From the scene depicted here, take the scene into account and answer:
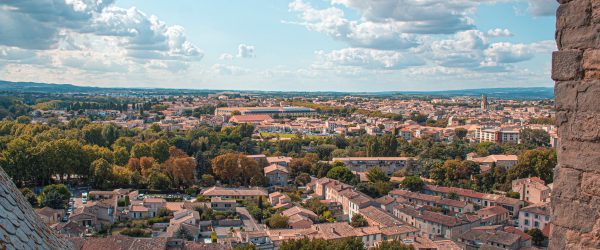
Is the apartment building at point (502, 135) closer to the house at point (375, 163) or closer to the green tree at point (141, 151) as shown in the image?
the house at point (375, 163)

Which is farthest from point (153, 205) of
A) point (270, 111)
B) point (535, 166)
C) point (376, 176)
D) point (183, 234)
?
point (270, 111)

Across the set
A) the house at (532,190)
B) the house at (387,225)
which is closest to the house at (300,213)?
the house at (387,225)

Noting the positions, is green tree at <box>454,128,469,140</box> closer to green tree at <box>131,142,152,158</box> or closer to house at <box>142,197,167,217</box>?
green tree at <box>131,142,152,158</box>

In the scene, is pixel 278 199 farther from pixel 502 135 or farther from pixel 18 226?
pixel 502 135

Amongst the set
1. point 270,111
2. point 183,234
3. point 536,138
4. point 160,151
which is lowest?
point 183,234

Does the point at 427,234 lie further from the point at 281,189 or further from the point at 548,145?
the point at 548,145

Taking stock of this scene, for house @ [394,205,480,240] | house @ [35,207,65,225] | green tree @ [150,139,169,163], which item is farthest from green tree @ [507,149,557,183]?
house @ [35,207,65,225]

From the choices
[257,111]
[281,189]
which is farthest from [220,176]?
[257,111]
